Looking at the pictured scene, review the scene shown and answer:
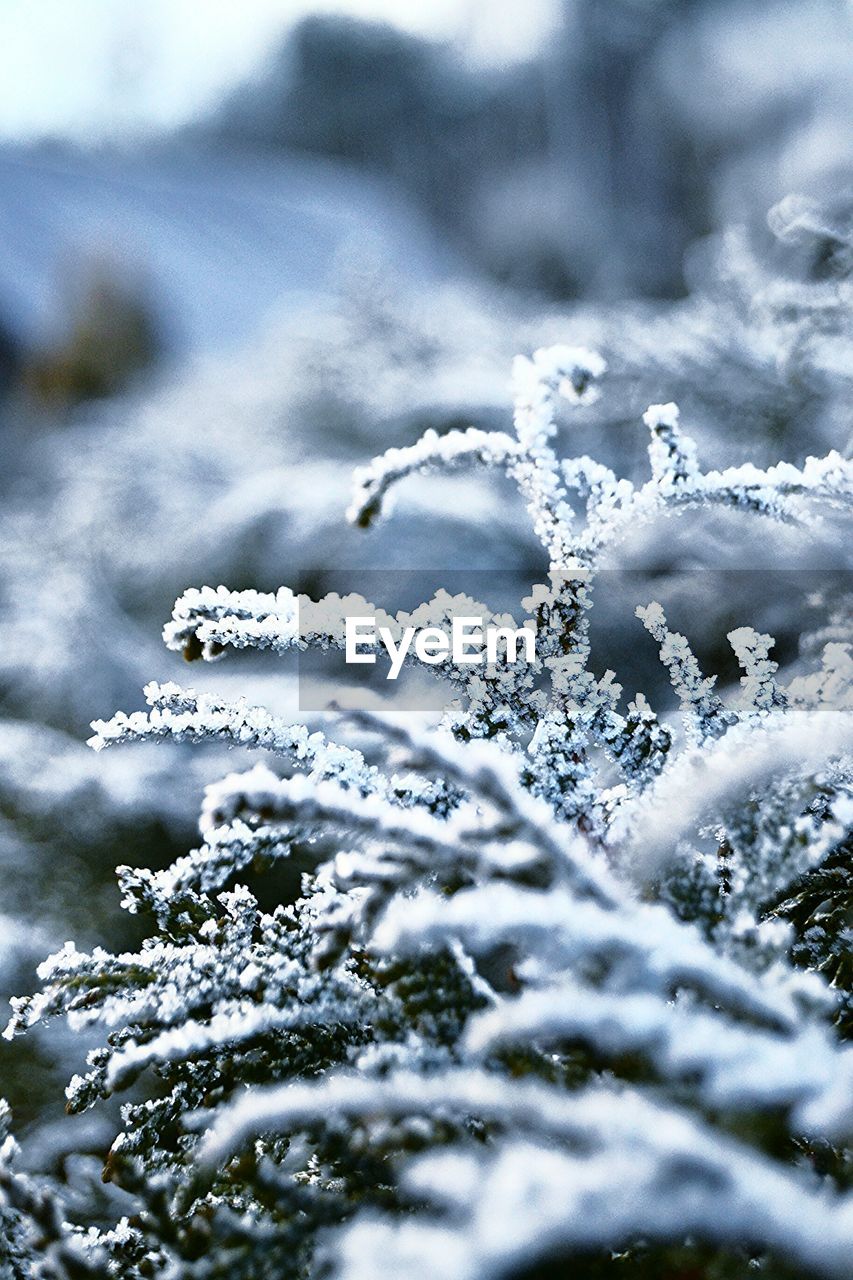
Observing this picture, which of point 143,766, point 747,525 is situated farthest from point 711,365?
point 143,766

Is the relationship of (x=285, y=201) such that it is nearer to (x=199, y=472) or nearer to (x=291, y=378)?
(x=291, y=378)

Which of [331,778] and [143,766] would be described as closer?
[331,778]

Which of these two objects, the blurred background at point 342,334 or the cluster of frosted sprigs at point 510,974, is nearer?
the cluster of frosted sprigs at point 510,974
